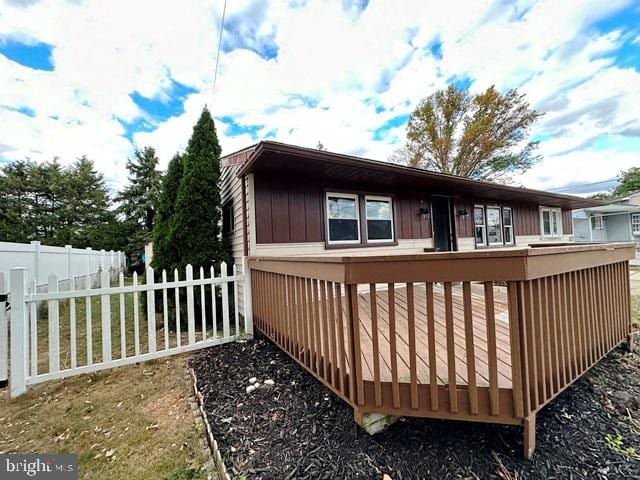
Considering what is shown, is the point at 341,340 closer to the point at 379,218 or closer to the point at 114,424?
the point at 114,424

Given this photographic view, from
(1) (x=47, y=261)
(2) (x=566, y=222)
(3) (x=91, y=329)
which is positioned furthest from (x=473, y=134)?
(1) (x=47, y=261)

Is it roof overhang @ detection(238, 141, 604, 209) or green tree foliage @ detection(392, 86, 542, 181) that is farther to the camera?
green tree foliage @ detection(392, 86, 542, 181)

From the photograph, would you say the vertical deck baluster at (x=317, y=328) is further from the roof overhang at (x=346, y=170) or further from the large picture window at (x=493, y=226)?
the large picture window at (x=493, y=226)

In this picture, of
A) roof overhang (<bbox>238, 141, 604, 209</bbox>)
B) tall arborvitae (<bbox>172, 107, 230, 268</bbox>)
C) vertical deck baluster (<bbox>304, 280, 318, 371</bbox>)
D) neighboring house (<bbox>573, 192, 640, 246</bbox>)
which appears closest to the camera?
vertical deck baluster (<bbox>304, 280, 318, 371</bbox>)

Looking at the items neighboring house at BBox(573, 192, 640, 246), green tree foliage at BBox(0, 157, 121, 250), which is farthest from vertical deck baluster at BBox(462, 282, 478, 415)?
neighboring house at BBox(573, 192, 640, 246)

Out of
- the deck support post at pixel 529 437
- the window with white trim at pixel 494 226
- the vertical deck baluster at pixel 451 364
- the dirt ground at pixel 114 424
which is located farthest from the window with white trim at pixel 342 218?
the window with white trim at pixel 494 226

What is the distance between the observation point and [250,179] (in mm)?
4375

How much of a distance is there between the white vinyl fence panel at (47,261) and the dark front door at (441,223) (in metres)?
6.97

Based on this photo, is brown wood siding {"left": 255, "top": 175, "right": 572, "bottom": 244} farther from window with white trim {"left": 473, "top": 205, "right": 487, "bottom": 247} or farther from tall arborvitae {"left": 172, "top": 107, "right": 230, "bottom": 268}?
window with white trim {"left": 473, "top": 205, "right": 487, "bottom": 247}

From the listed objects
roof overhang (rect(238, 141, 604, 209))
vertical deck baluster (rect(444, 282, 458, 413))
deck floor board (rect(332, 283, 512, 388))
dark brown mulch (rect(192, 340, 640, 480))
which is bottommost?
dark brown mulch (rect(192, 340, 640, 480))

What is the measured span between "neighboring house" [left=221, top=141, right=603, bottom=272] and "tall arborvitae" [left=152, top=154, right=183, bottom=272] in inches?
38.6

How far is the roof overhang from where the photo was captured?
→ 376 cm

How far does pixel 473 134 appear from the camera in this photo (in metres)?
15.8

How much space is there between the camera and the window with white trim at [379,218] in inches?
227
